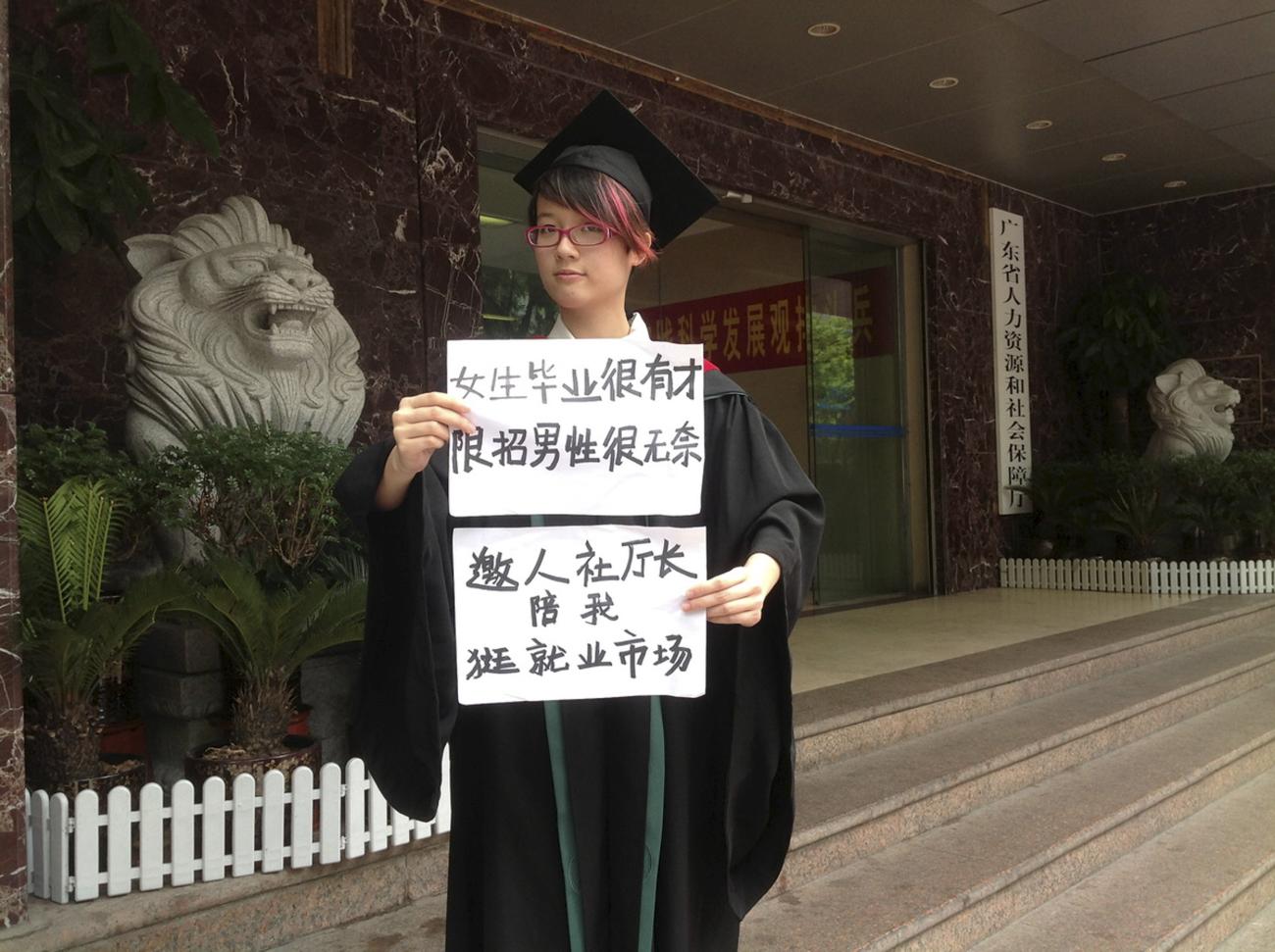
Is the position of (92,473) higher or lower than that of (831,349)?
lower

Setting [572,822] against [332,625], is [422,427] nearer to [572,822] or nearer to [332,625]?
[572,822]

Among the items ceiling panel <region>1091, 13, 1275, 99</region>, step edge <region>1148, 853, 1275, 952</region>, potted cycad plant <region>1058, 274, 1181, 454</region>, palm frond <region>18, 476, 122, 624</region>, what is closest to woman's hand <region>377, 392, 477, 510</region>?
palm frond <region>18, 476, 122, 624</region>

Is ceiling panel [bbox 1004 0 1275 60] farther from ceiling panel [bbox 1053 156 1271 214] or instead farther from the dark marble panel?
the dark marble panel

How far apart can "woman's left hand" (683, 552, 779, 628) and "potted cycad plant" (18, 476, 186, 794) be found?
1.98 meters

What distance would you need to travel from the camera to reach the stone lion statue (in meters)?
9.54

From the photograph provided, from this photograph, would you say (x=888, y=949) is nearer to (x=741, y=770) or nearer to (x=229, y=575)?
(x=741, y=770)

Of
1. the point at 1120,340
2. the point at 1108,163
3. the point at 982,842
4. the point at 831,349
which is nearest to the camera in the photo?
the point at 982,842

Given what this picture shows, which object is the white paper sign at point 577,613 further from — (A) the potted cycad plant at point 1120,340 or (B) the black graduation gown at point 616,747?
(A) the potted cycad plant at point 1120,340

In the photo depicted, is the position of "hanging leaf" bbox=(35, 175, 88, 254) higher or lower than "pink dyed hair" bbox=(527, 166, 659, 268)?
higher

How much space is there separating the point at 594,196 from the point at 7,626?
178 centimetres

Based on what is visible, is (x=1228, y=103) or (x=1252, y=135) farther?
(x=1252, y=135)

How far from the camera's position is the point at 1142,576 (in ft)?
30.0

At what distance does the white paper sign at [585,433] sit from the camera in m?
1.58

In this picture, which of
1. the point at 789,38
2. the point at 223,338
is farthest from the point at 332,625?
the point at 789,38
